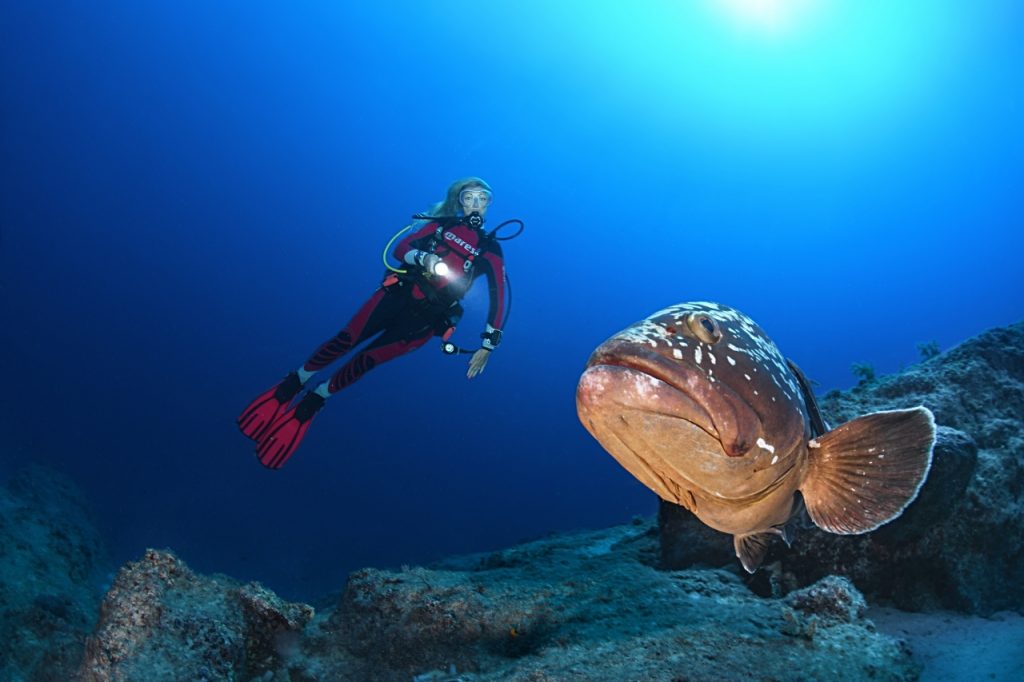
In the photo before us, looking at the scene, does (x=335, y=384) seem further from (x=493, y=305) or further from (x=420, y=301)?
(x=493, y=305)

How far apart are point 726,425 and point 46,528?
12494mm

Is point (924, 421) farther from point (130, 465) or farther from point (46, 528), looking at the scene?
point (130, 465)

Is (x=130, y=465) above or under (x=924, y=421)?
above

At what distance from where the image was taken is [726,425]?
6.52ft

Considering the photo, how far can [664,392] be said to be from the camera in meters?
1.91

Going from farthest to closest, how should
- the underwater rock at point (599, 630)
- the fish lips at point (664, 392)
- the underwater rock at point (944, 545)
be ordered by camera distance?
the underwater rock at point (944, 545), the underwater rock at point (599, 630), the fish lips at point (664, 392)

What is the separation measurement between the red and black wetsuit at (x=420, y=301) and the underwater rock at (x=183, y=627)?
5.12m

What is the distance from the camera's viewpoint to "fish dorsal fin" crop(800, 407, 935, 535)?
2.48 metres

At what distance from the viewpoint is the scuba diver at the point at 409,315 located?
802 centimetres

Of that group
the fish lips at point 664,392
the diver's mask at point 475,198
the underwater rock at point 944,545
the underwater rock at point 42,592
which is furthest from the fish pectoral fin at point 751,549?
the diver's mask at point 475,198

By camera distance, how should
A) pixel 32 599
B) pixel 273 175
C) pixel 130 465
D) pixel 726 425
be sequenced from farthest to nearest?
pixel 273 175 < pixel 130 465 < pixel 32 599 < pixel 726 425

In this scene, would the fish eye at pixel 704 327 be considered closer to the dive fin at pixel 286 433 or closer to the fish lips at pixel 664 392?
the fish lips at pixel 664 392

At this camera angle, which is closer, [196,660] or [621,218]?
[196,660]

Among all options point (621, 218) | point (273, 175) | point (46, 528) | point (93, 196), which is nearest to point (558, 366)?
point (621, 218)
